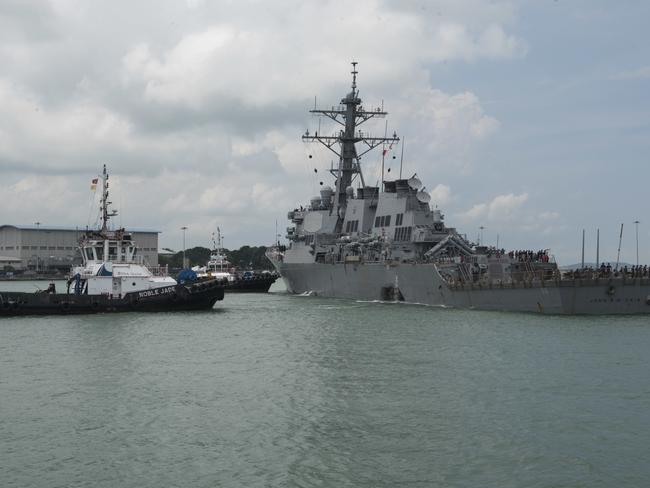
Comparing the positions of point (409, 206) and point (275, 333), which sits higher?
point (409, 206)

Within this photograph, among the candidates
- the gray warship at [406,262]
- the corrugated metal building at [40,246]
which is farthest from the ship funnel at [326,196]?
the corrugated metal building at [40,246]

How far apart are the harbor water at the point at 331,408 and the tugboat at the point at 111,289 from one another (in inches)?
333

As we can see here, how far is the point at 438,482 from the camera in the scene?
41.6 feet

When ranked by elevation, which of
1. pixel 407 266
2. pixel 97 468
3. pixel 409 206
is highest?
pixel 409 206

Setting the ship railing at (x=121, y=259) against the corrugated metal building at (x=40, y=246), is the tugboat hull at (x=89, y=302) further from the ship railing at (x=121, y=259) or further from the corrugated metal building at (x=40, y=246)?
the corrugated metal building at (x=40, y=246)

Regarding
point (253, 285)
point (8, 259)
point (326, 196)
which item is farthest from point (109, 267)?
point (8, 259)

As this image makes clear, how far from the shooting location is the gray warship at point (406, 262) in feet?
114

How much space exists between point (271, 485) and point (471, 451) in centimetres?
390

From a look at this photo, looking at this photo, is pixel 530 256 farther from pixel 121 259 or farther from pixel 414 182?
pixel 121 259

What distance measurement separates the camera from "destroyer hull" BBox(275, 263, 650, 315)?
113 feet

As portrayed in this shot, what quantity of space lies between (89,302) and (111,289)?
1566 millimetres

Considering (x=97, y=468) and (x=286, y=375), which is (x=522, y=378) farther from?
(x=97, y=468)

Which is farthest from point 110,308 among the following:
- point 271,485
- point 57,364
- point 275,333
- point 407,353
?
point 271,485

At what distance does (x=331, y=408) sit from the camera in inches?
683
